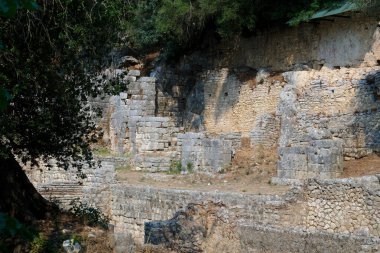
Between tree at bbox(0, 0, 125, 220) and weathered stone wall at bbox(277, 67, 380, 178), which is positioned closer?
tree at bbox(0, 0, 125, 220)

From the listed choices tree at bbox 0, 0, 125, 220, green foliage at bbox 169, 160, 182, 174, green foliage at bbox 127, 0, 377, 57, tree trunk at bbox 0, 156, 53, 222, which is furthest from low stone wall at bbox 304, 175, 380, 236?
green foliage at bbox 127, 0, 377, 57

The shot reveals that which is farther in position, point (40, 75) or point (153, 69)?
point (153, 69)

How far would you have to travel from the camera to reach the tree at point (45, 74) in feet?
27.4

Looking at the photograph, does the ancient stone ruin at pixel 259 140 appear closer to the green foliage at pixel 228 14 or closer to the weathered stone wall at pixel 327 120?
the weathered stone wall at pixel 327 120

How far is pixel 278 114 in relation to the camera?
65.5ft

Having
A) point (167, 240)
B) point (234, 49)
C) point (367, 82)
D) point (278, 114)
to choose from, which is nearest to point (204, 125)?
point (234, 49)

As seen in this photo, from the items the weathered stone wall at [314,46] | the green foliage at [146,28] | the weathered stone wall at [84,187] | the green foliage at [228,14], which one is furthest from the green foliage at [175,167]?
the green foliage at [146,28]

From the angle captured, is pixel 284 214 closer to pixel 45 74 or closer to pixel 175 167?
pixel 45 74

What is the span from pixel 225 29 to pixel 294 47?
2.70 m

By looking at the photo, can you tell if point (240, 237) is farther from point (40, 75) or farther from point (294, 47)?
point (294, 47)

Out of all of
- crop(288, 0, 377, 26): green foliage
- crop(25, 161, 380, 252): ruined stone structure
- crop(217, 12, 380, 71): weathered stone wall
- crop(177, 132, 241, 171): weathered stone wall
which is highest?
crop(288, 0, 377, 26): green foliage

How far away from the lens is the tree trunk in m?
9.32

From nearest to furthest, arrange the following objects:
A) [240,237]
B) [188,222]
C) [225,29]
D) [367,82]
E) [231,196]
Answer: [240,237] < [188,222] < [231,196] < [367,82] < [225,29]

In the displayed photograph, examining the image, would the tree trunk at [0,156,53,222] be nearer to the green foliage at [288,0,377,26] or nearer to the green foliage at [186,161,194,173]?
the green foliage at [186,161,194,173]
